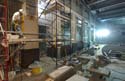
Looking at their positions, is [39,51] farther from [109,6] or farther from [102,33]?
[102,33]

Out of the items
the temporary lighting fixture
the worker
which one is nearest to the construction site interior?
the worker

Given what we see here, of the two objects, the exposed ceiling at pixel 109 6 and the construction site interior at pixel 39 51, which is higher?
the exposed ceiling at pixel 109 6

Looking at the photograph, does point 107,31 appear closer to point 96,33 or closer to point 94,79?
point 96,33

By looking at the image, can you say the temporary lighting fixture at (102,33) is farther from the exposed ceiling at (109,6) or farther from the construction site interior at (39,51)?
the construction site interior at (39,51)

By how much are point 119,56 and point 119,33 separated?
733 cm

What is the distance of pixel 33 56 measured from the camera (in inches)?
144

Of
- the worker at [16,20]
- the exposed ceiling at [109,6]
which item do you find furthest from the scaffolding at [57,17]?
the exposed ceiling at [109,6]

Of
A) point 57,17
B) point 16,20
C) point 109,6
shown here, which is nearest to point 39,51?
point 16,20

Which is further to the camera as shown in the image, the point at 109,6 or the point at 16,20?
the point at 109,6

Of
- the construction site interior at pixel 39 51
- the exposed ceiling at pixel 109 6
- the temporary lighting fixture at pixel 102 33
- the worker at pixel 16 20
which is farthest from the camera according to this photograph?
the temporary lighting fixture at pixel 102 33

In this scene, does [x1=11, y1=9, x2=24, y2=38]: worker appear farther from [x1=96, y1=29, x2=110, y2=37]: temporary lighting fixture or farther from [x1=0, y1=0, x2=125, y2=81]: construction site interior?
[x1=96, y1=29, x2=110, y2=37]: temporary lighting fixture

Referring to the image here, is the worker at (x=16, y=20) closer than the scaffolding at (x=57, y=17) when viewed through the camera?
Yes

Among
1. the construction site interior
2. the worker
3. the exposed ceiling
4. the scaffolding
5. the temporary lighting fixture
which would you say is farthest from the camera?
the temporary lighting fixture

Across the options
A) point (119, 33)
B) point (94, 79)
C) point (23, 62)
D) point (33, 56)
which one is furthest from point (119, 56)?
point (119, 33)
